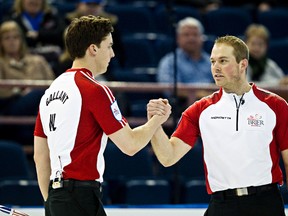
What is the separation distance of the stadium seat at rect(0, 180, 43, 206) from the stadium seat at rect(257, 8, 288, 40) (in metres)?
4.80

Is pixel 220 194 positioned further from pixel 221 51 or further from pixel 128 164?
pixel 128 164

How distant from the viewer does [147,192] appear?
27.4ft

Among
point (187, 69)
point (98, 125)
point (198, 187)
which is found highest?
point (98, 125)

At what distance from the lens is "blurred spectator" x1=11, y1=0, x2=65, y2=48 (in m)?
10.0

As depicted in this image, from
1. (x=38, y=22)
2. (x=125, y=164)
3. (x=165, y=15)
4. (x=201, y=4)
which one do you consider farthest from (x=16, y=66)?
(x=201, y=4)

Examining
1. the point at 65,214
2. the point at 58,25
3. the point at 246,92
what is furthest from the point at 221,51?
the point at 58,25

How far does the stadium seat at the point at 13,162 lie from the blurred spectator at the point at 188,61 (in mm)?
1672

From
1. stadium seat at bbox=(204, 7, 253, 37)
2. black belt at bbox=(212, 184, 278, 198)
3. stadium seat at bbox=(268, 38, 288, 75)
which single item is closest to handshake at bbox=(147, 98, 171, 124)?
black belt at bbox=(212, 184, 278, 198)

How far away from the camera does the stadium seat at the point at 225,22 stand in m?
11.8

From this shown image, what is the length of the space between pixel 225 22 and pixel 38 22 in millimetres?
2635

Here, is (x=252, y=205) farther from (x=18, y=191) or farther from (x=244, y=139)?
(x=18, y=191)

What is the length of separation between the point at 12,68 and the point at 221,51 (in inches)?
152

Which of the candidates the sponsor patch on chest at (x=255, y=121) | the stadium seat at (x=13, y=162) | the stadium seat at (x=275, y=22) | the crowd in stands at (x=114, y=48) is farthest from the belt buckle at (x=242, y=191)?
the stadium seat at (x=275, y=22)

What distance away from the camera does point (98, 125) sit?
541cm
